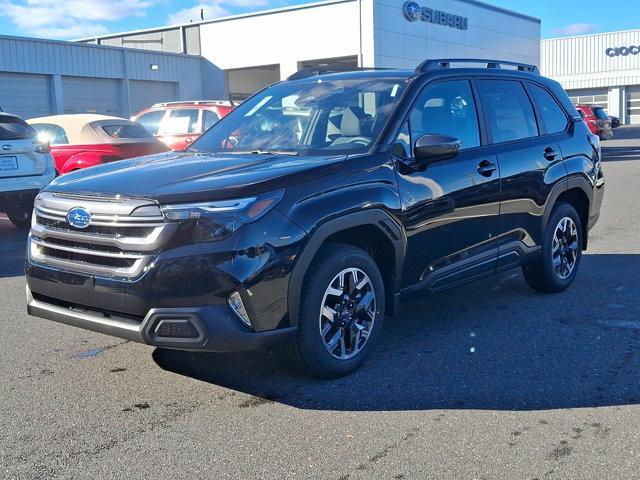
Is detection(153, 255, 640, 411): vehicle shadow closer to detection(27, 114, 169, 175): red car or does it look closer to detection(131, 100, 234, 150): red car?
detection(27, 114, 169, 175): red car

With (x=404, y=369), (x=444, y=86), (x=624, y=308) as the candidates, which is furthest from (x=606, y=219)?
(x=404, y=369)

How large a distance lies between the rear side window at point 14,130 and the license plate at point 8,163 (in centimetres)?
26

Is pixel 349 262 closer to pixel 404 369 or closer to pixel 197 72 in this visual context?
pixel 404 369

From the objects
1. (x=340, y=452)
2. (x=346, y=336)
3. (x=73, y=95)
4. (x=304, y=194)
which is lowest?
(x=340, y=452)

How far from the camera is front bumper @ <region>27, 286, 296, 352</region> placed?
381 centimetres

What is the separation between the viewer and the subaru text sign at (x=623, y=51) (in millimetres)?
60188

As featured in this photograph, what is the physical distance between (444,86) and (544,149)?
1262 mm

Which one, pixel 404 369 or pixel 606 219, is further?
pixel 606 219

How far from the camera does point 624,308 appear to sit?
6035 millimetres

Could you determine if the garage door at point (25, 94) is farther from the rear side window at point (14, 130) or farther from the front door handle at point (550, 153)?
the front door handle at point (550, 153)

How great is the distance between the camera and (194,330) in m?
3.84

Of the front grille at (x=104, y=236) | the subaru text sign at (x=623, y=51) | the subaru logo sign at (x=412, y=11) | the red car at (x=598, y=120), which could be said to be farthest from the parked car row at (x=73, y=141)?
the subaru text sign at (x=623, y=51)

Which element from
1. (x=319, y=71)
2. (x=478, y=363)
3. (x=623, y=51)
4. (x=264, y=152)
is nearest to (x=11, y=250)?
(x=319, y=71)

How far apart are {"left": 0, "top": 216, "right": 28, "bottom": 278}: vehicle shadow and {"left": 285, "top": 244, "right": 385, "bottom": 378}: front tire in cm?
466
